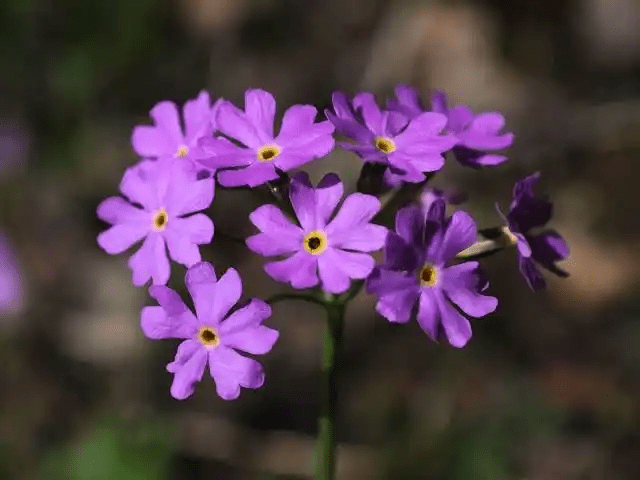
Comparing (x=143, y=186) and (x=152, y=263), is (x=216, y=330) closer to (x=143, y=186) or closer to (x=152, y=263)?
(x=152, y=263)

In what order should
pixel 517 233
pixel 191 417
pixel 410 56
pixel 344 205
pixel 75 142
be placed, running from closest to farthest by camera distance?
pixel 344 205 < pixel 517 233 < pixel 191 417 < pixel 75 142 < pixel 410 56

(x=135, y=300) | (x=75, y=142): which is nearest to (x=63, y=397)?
(x=135, y=300)

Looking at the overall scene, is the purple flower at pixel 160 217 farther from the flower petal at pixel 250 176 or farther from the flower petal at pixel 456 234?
the flower petal at pixel 456 234

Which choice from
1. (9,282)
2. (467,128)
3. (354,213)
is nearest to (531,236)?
(467,128)

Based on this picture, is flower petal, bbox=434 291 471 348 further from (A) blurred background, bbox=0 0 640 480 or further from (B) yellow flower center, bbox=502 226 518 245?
(A) blurred background, bbox=0 0 640 480

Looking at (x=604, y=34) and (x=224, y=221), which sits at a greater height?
(x=604, y=34)

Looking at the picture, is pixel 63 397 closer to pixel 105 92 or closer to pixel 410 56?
pixel 105 92
